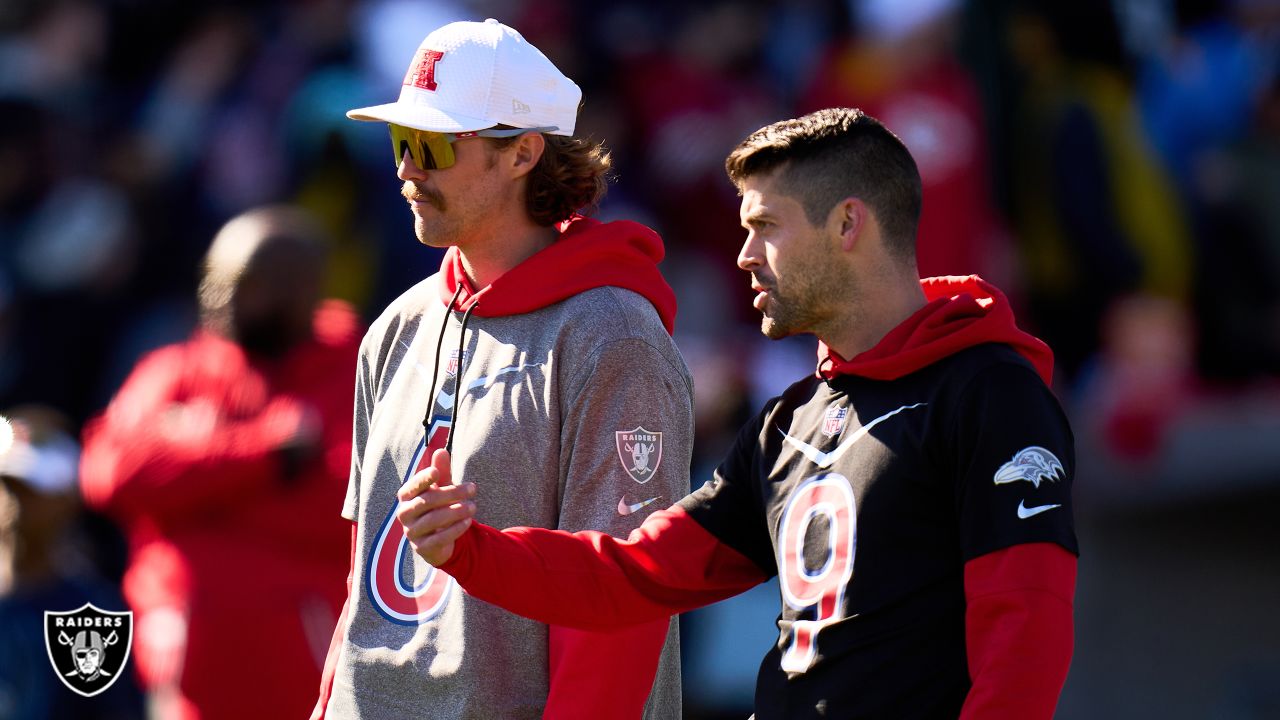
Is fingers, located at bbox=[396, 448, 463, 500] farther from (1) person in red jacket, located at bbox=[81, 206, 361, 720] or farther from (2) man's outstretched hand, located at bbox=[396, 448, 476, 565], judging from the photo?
(1) person in red jacket, located at bbox=[81, 206, 361, 720]

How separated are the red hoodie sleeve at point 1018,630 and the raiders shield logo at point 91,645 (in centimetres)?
218

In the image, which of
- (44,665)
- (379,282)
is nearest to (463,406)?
(44,665)

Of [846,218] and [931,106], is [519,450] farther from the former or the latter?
[931,106]

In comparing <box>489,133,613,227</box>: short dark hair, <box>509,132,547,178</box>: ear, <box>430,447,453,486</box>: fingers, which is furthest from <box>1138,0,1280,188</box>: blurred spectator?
<box>430,447,453,486</box>: fingers

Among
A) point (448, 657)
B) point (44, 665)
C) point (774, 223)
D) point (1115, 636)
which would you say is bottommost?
point (1115, 636)

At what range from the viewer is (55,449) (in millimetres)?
5859

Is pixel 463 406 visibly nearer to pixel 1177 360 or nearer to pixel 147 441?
pixel 147 441

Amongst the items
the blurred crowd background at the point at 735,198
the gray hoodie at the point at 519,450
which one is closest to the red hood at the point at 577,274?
the gray hoodie at the point at 519,450

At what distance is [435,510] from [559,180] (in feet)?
2.92

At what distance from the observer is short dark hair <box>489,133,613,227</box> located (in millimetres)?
3473

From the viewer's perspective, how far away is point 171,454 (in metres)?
4.92

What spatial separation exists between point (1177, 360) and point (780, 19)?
253 cm

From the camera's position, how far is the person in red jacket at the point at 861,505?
2.68 m

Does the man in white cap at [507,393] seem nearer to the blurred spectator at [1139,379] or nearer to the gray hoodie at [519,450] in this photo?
the gray hoodie at [519,450]
